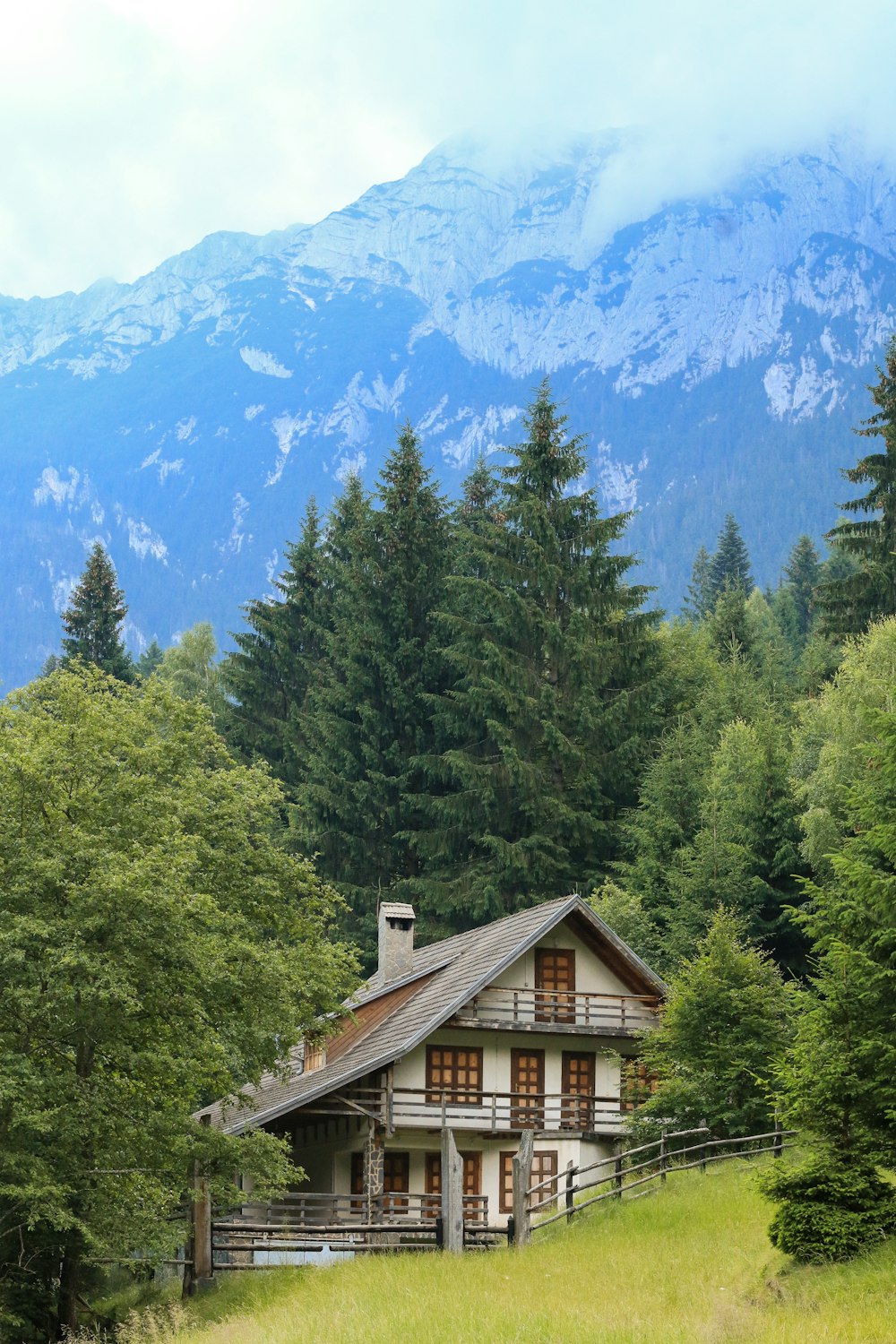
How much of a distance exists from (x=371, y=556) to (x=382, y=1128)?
3084cm

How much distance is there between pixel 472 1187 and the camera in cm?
3734

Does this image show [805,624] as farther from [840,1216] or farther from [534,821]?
[840,1216]

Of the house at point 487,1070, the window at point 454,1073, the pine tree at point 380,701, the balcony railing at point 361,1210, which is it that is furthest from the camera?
the pine tree at point 380,701

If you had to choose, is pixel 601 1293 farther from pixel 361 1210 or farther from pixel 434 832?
pixel 434 832

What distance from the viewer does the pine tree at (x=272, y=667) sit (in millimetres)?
68938

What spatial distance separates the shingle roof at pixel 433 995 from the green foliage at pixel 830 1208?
1582 cm

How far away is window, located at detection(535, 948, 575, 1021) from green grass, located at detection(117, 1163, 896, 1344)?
9809mm

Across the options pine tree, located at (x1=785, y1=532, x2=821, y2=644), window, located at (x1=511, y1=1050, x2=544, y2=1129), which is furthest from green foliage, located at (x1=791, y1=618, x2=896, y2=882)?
pine tree, located at (x1=785, y1=532, x2=821, y2=644)

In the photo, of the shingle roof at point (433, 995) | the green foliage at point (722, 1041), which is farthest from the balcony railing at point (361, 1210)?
the green foliage at point (722, 1041)

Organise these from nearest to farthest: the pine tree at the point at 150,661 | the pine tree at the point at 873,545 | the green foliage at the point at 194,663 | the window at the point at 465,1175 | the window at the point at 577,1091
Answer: the window at the point at 465,1175
the window at the point at 577,1091
the pine tree at the point at 873,545
the green foliage at the point at 194,663
the pine tree at the point at 150,661

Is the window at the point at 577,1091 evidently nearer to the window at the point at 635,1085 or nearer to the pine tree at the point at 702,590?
the window at the point at 635,1085

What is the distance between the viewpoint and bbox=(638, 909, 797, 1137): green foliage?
106 ft

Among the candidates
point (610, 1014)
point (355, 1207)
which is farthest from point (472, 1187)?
point (610, 1014)

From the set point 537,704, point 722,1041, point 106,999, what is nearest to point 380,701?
point 537,704
